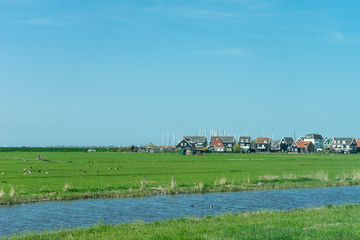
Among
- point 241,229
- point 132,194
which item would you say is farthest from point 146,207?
point 241,229

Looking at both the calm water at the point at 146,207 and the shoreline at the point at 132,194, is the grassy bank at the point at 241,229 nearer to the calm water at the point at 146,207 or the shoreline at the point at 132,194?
the calm water at the point at 146,207

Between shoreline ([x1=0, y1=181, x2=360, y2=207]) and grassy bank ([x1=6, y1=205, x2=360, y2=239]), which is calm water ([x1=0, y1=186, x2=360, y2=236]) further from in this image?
grassy bank ([x1=6, y1=205, x2=360, y2=239])

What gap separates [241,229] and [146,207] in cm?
1478

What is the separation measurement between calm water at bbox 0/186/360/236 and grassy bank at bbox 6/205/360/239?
424cm

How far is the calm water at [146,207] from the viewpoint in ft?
97.5

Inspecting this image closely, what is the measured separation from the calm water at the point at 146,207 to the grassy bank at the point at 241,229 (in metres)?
4.24

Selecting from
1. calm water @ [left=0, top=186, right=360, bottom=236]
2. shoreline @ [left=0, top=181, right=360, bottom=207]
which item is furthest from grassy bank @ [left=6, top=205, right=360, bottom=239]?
shoreline @ [left=0, top=181, right=360, bottom=207]

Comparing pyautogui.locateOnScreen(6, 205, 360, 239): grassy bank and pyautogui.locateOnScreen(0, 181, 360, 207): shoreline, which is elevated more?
pyautogui.locateOnScreen(6, 205, 360, 239): grassy bank

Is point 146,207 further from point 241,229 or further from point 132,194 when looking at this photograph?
point 241,229

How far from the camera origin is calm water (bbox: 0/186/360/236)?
2973cm

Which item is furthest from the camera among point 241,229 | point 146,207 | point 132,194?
point 132,194

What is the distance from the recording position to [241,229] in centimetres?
2255

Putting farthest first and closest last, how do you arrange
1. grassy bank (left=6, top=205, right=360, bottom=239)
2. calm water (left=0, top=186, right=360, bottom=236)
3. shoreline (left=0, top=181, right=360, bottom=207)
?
1. shoreline (left=0, top=181, right=360, bottom=207)
2. calm water (left=0, top=186, right=360, bottom=236)
3. grassy bank (left=6, top=205, right=360, bottom=239)

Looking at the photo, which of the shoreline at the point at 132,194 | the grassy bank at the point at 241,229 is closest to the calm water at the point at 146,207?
the shoreline at the point at 132,194
